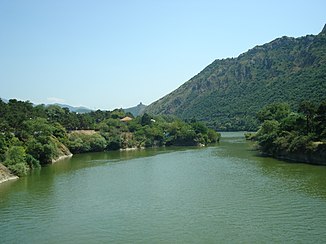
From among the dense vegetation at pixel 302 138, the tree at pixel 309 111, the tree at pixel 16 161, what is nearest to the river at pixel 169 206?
the tree at pixel 16 161

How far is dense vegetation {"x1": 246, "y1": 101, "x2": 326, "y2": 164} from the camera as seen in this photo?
151ft

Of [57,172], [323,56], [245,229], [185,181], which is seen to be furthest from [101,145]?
[323,56]

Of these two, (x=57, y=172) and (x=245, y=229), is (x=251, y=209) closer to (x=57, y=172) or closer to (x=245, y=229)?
(x=245, y=229)

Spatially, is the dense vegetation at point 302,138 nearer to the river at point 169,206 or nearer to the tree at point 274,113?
the river at point 169,206

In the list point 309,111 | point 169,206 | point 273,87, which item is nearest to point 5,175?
point 169,206

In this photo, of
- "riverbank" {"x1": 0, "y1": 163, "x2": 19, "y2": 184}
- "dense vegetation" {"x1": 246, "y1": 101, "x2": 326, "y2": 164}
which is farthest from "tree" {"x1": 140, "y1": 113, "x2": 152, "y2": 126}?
"riverbank" {"x1": 0, "y1": 163, "x2": 19, "y2": 184}

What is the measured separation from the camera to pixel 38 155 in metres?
52.7

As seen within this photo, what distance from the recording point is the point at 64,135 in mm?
71250

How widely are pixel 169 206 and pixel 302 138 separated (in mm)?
26802

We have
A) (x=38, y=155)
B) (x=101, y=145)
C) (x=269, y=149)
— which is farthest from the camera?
(x=101, y=145)

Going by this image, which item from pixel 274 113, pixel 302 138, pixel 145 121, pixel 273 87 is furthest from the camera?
pixel 273 87

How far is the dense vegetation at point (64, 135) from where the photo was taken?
4847 centimetres

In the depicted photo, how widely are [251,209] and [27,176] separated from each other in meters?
26.7

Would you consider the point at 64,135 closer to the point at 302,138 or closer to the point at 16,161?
the point at 16,161
